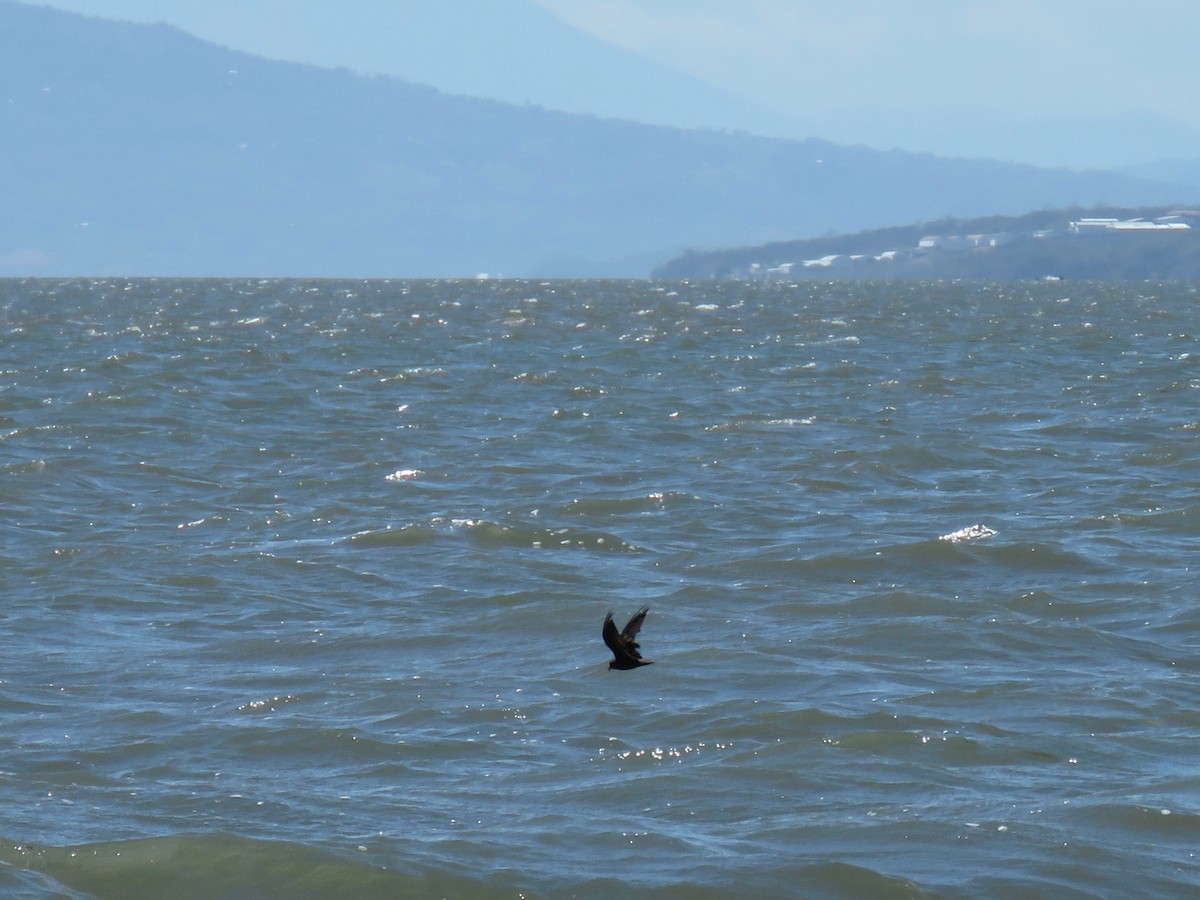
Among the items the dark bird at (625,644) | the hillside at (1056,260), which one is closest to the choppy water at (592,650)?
the dark bird at (625,644)

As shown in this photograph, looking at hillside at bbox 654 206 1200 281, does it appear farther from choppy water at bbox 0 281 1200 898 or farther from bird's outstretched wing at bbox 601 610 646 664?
bird's outstretched wing at bbox 601 610 646 664

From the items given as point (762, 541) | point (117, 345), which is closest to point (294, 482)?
point (762, 541)

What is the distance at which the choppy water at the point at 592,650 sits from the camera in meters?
7.42

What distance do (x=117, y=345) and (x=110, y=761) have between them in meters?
30.4

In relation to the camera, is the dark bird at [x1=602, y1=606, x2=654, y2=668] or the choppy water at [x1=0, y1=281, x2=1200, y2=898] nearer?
the dark bird at [x1=602, y1=606, x2=654, y2=668]

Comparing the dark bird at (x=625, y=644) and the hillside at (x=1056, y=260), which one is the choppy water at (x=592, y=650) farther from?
the hillside at (x=1056, y=260)

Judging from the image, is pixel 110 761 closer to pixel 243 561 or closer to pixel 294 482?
pixel 243 561

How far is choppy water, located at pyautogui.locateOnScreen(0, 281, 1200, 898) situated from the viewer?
292 inches

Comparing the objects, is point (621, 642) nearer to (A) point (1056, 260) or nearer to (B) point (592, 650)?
(B) point (592, 650)

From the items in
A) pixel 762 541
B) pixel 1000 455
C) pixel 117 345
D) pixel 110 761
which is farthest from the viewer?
pixel 117 345

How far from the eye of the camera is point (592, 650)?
36.1 ft

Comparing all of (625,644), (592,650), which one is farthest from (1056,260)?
(625,644)

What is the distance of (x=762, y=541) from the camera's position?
14.7m

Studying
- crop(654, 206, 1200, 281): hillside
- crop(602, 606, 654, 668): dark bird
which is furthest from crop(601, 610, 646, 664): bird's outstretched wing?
crop(654, 206, 1200, 281): hillside
